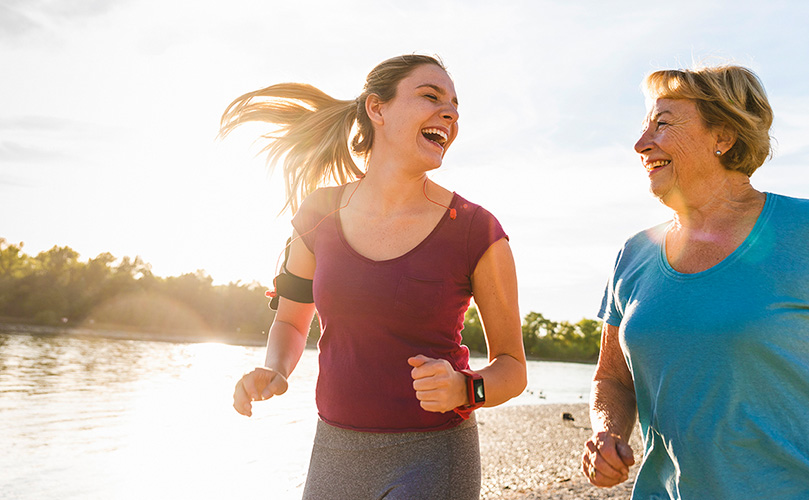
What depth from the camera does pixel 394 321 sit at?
2.15 metres

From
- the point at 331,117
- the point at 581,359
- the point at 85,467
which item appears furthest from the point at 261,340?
the point at 331,117

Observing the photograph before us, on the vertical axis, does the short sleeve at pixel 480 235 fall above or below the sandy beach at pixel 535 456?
above

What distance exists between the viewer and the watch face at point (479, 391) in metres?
1.97

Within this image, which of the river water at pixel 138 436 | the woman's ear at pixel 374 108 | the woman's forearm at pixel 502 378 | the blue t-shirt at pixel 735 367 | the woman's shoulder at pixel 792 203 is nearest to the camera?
the blue t-shirt at pixel 735 367

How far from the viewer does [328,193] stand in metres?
2.78

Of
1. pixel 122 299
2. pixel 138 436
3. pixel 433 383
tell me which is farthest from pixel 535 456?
pixel 122 299

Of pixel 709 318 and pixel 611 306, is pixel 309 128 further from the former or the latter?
pixel 709 318

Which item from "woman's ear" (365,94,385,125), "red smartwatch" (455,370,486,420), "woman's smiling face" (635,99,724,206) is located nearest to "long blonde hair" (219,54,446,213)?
"woman's ear" (365,94,385,125)

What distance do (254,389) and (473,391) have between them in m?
0.82

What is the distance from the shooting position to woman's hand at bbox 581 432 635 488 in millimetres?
1972

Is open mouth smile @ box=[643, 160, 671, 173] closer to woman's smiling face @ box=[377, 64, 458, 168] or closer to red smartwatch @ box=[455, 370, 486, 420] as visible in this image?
woman's smiling face @ box=[377, 64, 458, 168]

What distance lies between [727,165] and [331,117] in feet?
6.11

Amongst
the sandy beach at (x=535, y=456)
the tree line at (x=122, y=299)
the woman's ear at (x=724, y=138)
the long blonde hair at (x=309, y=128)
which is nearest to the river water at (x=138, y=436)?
the sandy beach at (x=535, y=456)

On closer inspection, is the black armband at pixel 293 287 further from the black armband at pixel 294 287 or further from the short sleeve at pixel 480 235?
the short sleeve at pixel 480 235
